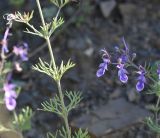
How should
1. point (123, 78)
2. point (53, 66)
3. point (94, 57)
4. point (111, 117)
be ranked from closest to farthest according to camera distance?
point (123, 78)
point (53, 66)
point (111, 117)
point (94, 57)

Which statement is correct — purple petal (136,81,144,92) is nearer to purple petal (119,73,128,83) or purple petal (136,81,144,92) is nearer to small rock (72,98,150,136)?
purple petal (119,73,128,83)

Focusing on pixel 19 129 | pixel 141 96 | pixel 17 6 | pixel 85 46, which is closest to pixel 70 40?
pixel 85 46

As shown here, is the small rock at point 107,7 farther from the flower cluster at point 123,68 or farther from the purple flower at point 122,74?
the purple flower at point 122,74

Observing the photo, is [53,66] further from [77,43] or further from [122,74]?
[77,43]

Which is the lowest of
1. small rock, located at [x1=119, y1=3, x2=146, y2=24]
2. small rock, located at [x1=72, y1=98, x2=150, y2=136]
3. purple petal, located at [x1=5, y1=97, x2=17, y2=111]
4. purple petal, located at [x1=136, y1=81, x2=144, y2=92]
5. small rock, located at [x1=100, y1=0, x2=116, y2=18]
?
small rock, located at [x1=72, y1=98, x2=150, y2=136]

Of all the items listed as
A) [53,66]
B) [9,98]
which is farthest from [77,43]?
[9,98]

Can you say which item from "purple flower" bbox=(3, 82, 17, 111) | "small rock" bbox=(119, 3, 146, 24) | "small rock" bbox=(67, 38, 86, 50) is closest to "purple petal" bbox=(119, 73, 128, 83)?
"purple flower" bbox=(3, 82, 17, 111)

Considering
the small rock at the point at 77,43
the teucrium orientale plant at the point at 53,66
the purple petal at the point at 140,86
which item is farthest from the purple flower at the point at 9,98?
the small rock at the point at 77,43

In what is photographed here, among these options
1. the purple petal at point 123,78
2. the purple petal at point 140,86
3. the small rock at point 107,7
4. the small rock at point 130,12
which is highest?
the purple petal at point 123,78

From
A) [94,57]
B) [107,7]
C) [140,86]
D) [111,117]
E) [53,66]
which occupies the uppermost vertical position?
[53,66]
